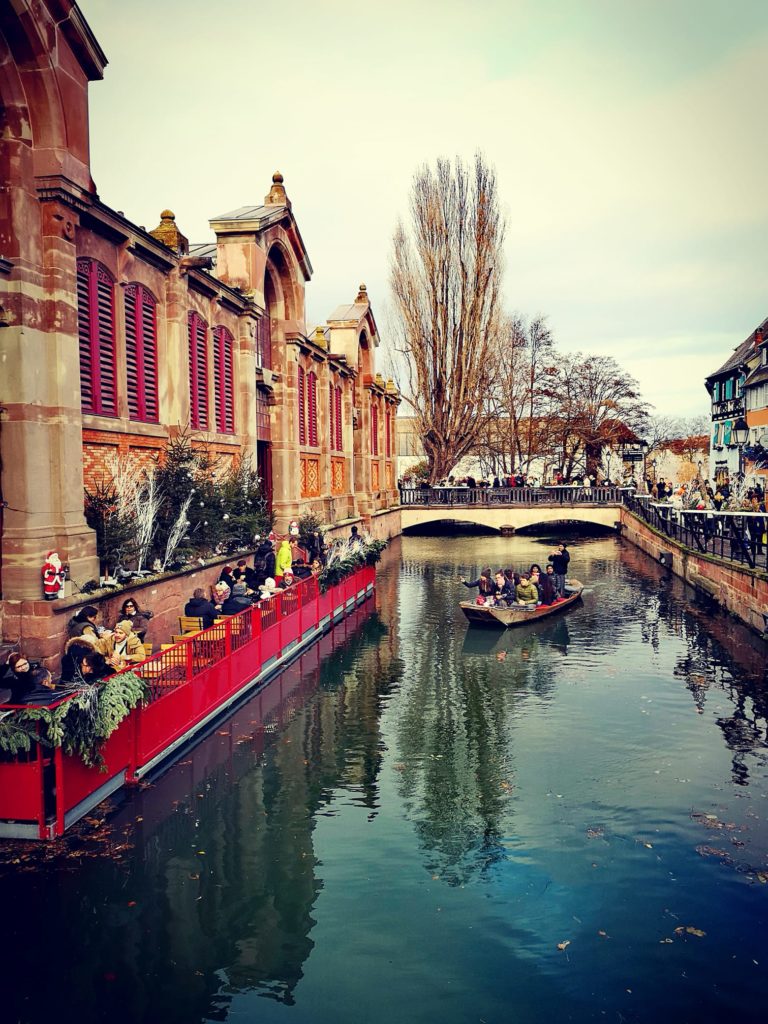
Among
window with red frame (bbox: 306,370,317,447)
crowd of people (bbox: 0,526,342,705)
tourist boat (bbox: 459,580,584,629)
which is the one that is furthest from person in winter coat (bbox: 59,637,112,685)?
window with red frame (bbox: 306,370,317,447)

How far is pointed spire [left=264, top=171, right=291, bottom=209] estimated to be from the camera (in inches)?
1112

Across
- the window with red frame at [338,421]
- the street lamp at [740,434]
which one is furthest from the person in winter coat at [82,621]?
the street lamp at [740,434]

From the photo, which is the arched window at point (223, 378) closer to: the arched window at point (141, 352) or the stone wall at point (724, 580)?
the arched window at point (141, 352)

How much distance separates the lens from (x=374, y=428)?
4794 centimetres

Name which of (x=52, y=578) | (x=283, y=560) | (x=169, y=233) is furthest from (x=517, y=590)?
(x=52, y=578)

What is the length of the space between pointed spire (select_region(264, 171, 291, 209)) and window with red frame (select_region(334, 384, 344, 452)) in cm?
1122

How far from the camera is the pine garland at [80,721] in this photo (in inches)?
346

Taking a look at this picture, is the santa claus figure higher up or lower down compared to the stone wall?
higher up

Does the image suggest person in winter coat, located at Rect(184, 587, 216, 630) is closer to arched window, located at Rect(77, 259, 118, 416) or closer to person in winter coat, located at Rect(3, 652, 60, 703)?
arched window, located at Rect(77, 259, 118, 416)

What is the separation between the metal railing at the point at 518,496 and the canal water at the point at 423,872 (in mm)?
37595

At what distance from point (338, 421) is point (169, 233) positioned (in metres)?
19.4

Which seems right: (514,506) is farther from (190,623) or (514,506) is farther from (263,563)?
(190,623)

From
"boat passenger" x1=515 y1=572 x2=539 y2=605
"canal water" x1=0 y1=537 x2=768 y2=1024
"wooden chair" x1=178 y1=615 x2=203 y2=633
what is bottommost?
"canal water" x1=0 y1=537 x2=768 y2=1024

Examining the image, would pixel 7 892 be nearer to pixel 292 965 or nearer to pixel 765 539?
pixel 292 965
